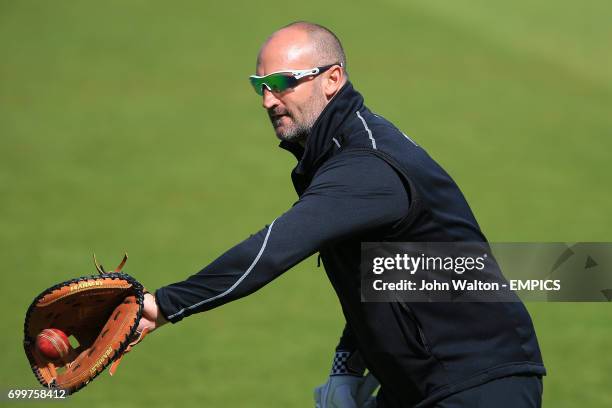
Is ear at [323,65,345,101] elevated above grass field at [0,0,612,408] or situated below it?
above

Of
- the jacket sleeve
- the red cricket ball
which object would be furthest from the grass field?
the jacket sleeve

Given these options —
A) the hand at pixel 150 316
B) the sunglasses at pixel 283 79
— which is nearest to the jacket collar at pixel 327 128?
the sunglasses at pixel 283 79

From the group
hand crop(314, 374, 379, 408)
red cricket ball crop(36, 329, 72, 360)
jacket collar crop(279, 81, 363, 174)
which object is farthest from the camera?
hand crop(314, 374, 379, 408)

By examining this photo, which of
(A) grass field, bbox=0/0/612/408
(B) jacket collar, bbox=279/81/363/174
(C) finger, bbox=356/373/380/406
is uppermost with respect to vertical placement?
(B) jacket collar, bbox=279/81/363/174

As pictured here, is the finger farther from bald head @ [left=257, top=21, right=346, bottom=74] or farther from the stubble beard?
bald head @ [left=257, top=21, right=346, bottom=74]

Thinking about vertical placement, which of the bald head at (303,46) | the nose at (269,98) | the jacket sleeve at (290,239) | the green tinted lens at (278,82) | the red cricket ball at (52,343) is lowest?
the red cricket ball at (52,343)

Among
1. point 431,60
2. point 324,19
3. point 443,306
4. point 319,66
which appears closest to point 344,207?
point 443,306

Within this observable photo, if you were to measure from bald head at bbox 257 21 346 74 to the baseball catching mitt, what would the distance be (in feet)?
4.01

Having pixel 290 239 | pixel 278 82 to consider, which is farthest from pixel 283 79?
pixel 290 239

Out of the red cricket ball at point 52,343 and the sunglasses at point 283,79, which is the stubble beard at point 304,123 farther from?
the red cricket ball at point 52,343

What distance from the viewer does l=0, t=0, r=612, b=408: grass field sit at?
359 inches

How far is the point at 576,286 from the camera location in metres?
7.73

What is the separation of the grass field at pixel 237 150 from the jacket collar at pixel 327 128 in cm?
418

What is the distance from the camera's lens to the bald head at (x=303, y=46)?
14.7ft
